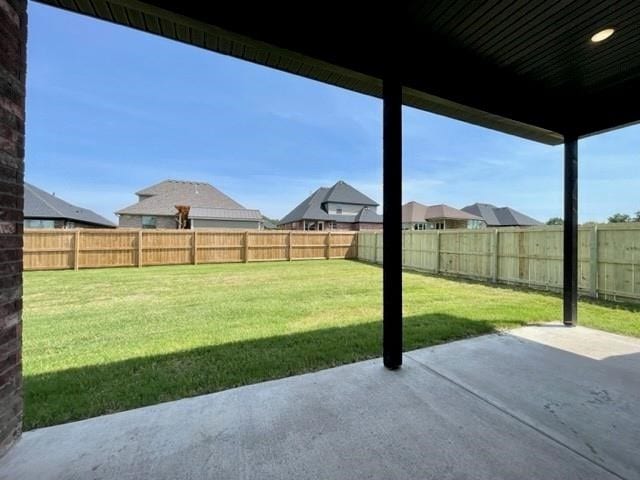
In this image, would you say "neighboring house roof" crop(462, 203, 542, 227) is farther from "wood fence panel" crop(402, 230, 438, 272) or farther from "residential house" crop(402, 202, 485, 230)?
"wood fence panel" crop(402, 230, 438, 272)

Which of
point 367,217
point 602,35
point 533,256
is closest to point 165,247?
point 533,256

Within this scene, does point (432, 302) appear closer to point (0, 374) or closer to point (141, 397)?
point (141, 397)

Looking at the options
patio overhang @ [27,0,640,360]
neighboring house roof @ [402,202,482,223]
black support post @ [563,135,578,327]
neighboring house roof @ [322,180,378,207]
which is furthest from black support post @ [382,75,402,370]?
neighboring house roof @ [402,202,482,223]

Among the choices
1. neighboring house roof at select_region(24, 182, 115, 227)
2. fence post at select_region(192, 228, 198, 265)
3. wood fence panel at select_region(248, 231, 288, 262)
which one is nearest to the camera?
fence post at select_region(192, 228, 198, 265)

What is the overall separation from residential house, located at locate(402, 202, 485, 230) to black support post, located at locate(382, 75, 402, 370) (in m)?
26.6

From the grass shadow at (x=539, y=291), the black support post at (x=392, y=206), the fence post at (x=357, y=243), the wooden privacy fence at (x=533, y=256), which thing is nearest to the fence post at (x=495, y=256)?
the wooden privacy fence at (x=533, y=256)

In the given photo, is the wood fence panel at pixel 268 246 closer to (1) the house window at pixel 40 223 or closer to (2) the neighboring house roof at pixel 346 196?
(1) the house window at pixel 40 223

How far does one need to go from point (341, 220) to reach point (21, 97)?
26495mm

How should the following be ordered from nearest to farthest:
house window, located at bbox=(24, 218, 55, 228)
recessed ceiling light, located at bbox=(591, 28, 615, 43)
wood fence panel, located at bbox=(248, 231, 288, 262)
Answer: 1. recessed ceiling light, located at bbox=(591, 28, 615, 43)
2. wood fence panel, located at bbox=(248, 231, 288, 262)
3. house window, located at bbox=(24, 218, 55, 228)

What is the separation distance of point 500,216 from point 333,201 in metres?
18.5

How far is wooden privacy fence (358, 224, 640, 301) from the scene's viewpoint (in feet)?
19.6

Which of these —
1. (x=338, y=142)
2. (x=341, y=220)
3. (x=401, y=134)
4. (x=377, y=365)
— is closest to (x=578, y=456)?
(x=377, y=365)

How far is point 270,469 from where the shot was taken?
157 cm

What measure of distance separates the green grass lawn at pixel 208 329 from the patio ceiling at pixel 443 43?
275cm
